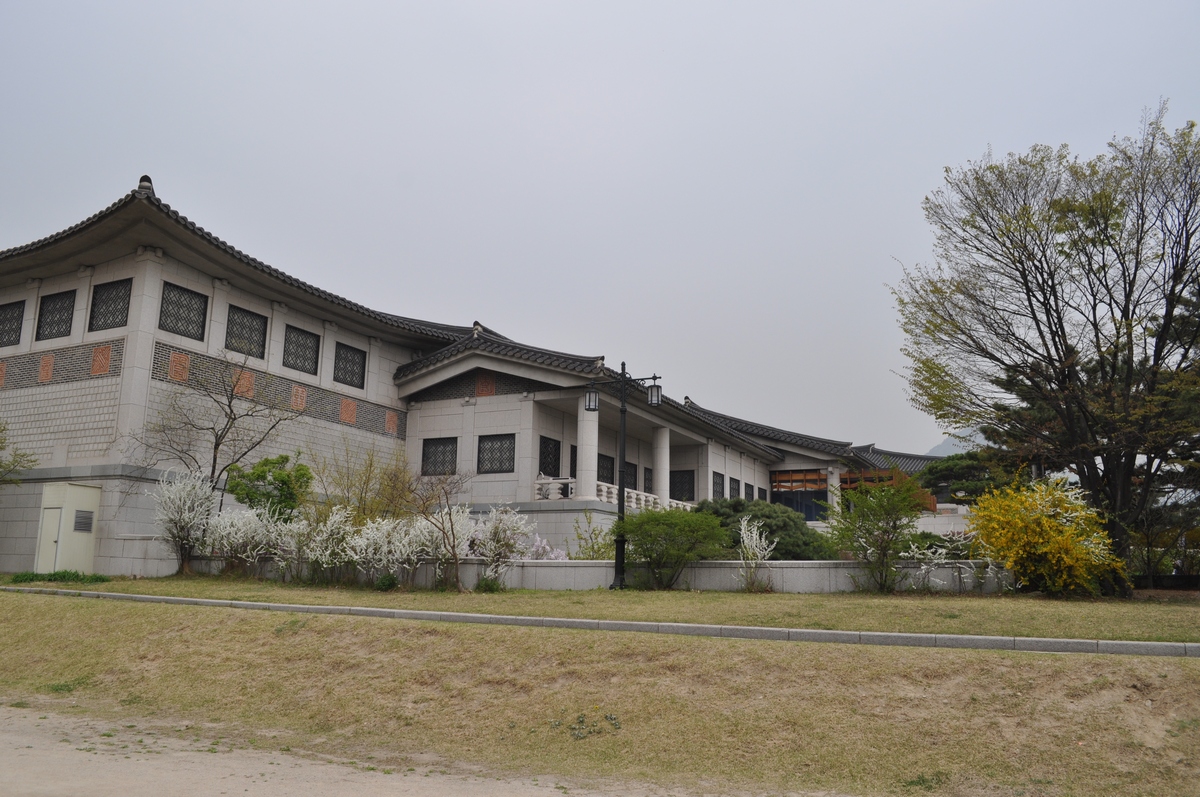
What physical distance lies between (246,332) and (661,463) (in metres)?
12.8

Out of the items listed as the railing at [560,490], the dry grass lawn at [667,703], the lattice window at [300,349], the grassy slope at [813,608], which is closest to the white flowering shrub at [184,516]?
the grassy slope at [813,608]

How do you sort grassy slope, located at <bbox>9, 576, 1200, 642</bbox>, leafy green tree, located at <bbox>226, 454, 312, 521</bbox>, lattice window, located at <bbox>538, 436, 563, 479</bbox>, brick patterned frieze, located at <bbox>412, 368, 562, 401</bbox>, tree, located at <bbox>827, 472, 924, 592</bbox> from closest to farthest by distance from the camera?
grassy slope, located at <bbox>9, 576, 1200, 642</bbox> → tree, located at <bbox>827, 472, 924, 592</bbox> → leafy green tree, located at <bbox>226, 454, 312, 521</bbox> → brick patterned frieze, located at <bbox>412, 368, 562, 401</bbox> → lattice window, located at <bbox>538, 436, 563, 479</bbox>

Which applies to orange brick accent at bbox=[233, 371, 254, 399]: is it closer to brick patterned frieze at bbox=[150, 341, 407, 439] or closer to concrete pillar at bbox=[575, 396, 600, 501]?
brick patterned frieze at bbox=[150, 341, 407, 439]

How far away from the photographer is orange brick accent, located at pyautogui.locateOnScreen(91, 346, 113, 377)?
19.9 m

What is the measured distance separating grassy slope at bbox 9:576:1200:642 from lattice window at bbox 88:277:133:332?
20.8 feet

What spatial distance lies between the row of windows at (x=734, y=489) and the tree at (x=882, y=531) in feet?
54.5

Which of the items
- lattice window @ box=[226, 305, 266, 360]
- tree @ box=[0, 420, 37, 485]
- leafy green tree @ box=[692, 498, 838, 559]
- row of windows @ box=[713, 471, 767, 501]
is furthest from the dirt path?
row of windows @ box=[713, 471, 767, 501]

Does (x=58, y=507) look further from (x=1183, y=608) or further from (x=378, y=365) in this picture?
(x=1183, y=608)

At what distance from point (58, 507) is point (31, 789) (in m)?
13.8

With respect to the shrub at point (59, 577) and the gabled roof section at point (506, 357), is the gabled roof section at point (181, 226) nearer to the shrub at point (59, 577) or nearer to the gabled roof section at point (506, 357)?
the gabled roof section at point (506, 357)

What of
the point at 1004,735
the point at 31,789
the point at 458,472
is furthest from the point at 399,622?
the point at 458,472

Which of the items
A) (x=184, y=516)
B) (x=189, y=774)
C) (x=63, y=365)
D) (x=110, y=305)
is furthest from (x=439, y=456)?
(x=189, y=774)

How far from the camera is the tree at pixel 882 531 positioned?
1521cm

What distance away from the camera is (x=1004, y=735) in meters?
7.60
